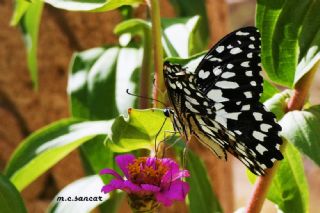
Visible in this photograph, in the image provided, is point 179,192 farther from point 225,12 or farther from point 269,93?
point 225,12

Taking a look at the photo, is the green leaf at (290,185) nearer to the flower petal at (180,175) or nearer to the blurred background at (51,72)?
the flower petal at (180,175)

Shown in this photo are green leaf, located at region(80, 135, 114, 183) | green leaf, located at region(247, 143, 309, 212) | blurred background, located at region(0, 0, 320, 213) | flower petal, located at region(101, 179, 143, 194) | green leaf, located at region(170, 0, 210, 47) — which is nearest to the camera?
flower petal, located at region(101, 179, 143, 194)

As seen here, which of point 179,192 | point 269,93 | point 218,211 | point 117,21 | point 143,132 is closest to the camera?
point 179,192

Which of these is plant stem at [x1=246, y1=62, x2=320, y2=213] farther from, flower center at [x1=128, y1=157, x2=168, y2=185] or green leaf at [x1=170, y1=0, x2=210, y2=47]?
green leaf at [x1=170, y1=0, x2=210, y2=47]

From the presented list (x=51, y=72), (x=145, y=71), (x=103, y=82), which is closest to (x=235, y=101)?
(x=145, y=71)

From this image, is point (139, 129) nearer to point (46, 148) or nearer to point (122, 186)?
point (122, 186)

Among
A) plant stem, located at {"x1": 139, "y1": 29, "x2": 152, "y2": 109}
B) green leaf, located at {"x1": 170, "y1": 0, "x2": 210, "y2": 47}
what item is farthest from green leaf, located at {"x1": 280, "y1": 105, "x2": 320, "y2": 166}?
green leaf, located at {"x1": 170, "y1": 0, "x2": 210, "y2": 47}

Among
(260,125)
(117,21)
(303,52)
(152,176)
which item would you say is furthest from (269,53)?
(117,21)
